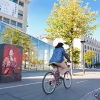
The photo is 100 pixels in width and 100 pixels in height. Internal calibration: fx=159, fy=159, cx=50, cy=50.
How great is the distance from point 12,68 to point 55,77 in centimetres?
299

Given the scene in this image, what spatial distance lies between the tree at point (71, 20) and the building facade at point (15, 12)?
24881mm

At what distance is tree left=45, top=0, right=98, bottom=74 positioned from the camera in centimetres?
1577

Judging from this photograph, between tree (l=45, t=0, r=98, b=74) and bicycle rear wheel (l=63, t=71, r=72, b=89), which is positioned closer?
bicycle rear wheel (l=63, t=71, r=72, b=89)

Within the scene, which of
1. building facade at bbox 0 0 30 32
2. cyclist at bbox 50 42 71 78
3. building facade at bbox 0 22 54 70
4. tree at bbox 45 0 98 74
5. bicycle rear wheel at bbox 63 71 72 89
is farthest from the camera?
building facade at bbox 0 0 30 32

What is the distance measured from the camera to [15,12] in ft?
141

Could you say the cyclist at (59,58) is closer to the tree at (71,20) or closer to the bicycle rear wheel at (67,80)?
the bicycle rear wheel at (67,80)

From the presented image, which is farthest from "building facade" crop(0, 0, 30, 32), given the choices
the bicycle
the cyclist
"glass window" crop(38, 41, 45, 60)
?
the bicycle

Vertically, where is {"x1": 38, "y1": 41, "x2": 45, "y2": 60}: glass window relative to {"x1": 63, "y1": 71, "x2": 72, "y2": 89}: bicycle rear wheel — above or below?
above

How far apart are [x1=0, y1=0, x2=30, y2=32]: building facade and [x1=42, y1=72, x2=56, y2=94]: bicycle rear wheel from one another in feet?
117

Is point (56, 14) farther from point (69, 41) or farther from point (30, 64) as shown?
point (30, 64)

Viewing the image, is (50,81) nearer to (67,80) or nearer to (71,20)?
(67,80)

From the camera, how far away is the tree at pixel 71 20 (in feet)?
51.7

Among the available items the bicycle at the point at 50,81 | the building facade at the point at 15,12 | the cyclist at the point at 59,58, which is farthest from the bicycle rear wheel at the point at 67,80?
the building facade at the point at 15,12

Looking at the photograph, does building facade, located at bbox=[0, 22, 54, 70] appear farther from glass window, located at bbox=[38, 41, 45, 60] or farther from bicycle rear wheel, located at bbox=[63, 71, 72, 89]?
bicycle rear wheel, located at bbox=[63, 71, 72, 89]
